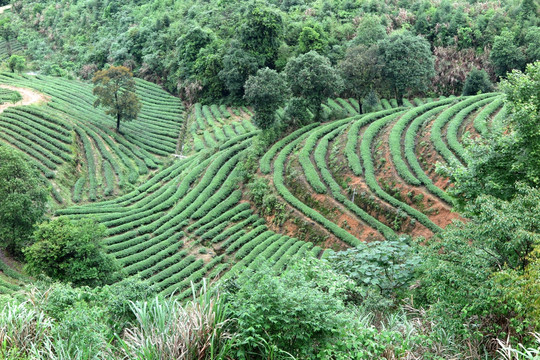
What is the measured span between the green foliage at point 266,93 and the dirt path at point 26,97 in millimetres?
27176

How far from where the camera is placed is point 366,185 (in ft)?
108

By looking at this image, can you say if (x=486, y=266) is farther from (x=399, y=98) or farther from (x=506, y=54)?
(x=506, y=54)

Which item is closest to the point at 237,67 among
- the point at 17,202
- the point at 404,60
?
the point at 404,60

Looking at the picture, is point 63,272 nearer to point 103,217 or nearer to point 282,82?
point 103,217

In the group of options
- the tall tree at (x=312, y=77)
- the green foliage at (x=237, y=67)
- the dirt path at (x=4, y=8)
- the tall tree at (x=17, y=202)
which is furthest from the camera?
the dirt path at (x=4, y=8)

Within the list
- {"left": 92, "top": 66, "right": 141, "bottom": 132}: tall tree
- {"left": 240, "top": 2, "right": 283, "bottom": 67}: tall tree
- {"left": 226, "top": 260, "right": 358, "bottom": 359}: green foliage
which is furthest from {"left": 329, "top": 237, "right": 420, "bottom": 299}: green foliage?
{"left": 240, "top": 2, "right": 283, "bottom": 67}: tall tree

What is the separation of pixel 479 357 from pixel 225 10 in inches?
2616

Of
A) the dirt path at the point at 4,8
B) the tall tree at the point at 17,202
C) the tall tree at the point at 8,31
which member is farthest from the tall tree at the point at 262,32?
the dirt path at the point at 4,8

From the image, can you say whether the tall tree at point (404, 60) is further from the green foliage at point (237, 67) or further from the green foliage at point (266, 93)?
the green foliage at point (237, 67)

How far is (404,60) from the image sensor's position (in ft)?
147

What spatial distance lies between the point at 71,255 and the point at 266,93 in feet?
68.2

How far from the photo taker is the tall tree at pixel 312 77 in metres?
39.5

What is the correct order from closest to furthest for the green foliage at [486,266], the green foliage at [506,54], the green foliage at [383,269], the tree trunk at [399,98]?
the green foliage at [486,266], the green foliage at [383,269], the tree trunk at [399,98], the green foliage at [506,54]

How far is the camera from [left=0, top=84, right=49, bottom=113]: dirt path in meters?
51.9
